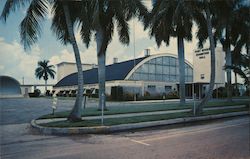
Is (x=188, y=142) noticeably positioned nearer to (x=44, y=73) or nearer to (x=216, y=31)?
(x=216, y=31)

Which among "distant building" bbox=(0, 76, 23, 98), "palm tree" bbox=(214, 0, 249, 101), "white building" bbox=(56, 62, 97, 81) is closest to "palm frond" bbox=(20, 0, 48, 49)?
"palm tree" bbox=(214, 0, 249, 101)

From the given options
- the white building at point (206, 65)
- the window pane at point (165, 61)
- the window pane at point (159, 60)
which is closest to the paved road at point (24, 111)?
the window pane at point (159, 60)

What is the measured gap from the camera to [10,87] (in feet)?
258

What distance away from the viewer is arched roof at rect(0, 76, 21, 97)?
7538cm

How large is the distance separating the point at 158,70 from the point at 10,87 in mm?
47944

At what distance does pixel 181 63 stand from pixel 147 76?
2417 cm

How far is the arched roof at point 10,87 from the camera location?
75375mm

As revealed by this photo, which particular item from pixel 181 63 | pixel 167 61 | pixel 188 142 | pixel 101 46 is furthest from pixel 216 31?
pixel 167 61

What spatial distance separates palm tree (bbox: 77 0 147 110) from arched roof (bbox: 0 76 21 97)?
64.0 meters

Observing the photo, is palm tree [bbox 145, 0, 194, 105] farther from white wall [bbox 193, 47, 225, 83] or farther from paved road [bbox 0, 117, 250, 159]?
white wall [bbox 193, 47, 225, 83]

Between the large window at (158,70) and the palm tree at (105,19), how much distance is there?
90.2 ft

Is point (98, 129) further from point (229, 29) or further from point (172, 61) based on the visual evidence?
point (172, 61)

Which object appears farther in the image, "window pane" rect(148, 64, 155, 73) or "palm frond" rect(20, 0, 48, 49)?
"window pane" rect(148, 64, 155, 73)

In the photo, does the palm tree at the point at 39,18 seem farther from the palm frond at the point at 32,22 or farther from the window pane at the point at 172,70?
the window pane at the point at 172,70
